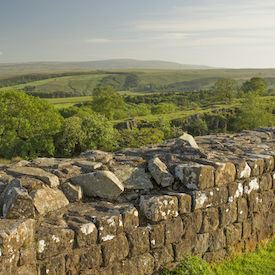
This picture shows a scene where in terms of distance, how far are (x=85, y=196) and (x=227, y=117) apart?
71252mm

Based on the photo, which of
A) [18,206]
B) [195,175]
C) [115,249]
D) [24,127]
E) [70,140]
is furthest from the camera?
[70,140]

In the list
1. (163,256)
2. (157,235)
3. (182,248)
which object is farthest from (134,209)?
(182,248)

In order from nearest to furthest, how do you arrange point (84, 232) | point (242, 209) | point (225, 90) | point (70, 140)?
point (84, 232)
point (242, 209)
point (70, 140)
point (225, 90)

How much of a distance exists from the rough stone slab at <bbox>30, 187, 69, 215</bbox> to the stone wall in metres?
0.01

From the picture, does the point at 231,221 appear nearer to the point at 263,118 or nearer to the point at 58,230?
the point at 58,230

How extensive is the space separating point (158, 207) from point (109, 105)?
7913 cm

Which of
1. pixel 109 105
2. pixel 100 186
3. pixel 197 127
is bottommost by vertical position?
pixel 197 127

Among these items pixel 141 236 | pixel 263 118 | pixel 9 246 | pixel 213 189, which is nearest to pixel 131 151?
pixel 213 189

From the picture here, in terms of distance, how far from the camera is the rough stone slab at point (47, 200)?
5.81 meters

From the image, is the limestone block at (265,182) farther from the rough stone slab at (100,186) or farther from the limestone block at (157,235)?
the rough stone slab at (100,186)

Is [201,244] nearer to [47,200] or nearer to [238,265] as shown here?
[238,265]

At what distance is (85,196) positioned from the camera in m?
6.70

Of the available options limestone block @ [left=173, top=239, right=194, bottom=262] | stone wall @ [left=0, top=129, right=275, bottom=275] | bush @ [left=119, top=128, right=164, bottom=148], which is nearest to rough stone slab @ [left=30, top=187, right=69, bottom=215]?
stone wall @ [left=0, top=129, right=275, bottom=275]

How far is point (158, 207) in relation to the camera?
654cm
